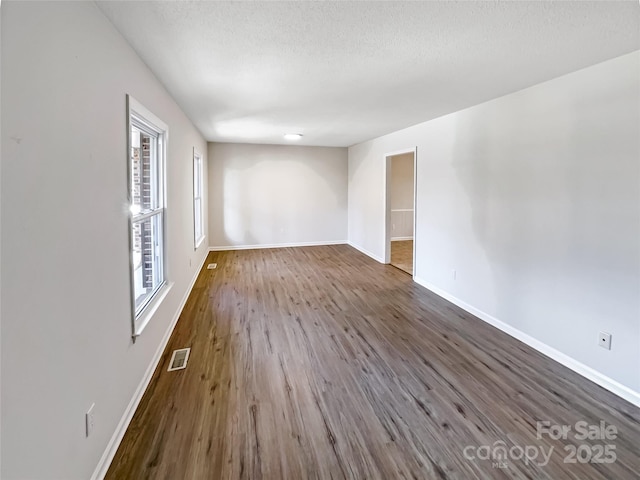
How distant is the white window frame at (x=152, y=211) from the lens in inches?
80.4

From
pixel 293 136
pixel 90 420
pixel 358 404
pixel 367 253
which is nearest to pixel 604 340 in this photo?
pixel 358 404

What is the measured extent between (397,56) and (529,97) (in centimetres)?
148

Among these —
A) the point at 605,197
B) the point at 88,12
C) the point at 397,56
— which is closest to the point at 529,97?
the point at 605,197

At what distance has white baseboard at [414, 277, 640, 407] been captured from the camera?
219 centimetres

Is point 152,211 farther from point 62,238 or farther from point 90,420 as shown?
point 90,420

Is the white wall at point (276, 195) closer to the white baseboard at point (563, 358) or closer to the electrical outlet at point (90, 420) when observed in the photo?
the white baseboard at point (563, 358)

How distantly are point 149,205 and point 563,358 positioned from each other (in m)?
3.73

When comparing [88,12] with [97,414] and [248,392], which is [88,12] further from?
[248,392]

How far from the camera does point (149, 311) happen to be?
2457mm

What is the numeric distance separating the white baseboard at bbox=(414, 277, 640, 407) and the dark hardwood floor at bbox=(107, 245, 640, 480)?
70 millimetres

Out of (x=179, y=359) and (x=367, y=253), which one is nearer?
(x=179, y=359)

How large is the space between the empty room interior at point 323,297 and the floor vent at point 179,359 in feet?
0.06

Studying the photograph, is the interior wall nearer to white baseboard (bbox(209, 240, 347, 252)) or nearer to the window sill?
white baseboard (bbox(209, 240, 347, 252))

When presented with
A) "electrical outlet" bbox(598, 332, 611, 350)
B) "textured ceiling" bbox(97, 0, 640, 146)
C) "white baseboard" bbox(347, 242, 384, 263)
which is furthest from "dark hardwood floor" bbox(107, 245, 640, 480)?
"white baseboard" bbox(347, 242, 384, 263)
